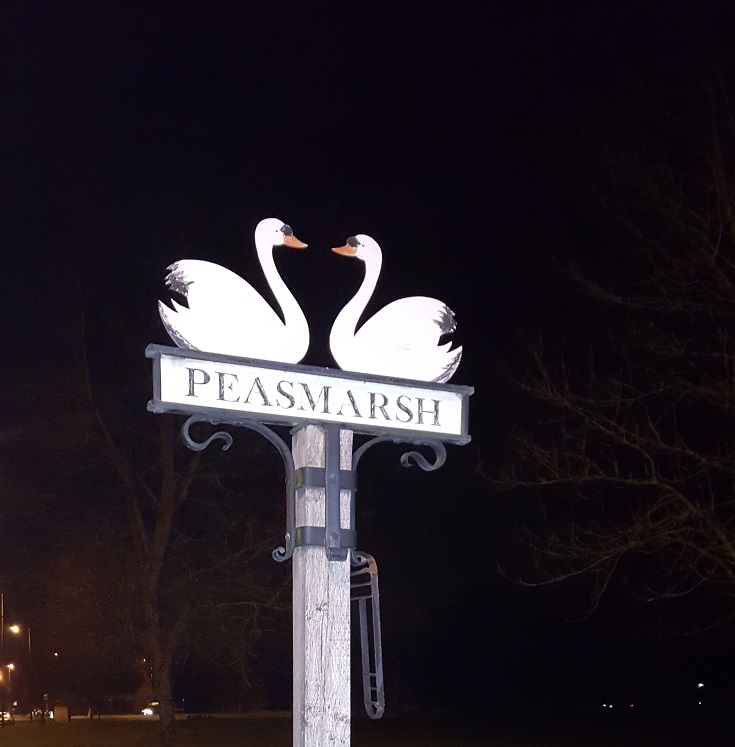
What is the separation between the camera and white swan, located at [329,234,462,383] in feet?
19.1

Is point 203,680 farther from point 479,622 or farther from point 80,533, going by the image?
point 80,533

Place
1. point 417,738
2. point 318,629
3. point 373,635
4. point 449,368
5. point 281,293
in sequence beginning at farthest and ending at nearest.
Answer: point 417,738, point 449,368, point 281,293, point 373,635, point 318,629

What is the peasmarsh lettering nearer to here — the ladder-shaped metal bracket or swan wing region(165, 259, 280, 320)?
swan wing region(165, 259, 280, 320)

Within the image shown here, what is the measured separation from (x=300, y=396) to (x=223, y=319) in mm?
534

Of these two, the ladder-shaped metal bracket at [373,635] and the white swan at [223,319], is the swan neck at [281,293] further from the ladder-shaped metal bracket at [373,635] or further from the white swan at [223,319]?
the ladder-shaped metal bracket at [373,635]

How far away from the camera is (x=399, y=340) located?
589 centimetres

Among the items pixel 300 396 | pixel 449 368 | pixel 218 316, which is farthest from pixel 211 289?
pixel 449 368

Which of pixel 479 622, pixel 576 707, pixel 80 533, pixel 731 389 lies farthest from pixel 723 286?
pixel 576 707

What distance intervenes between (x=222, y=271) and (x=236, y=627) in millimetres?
16426

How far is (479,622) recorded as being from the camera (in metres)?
53.2

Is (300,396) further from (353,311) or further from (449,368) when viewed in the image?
(449,368)

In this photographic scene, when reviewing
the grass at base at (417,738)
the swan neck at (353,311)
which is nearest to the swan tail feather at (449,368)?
the swan neck at (353,311)

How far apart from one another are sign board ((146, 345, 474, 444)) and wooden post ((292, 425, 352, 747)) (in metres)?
0.19

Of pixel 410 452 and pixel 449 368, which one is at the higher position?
pixel 449 368
